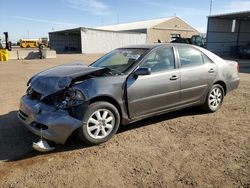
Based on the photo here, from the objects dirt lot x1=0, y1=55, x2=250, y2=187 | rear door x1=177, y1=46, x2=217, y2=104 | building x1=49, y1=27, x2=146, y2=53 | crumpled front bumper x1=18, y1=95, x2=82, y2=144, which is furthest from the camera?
building x1=49, y1=27, x2=146, y2=53

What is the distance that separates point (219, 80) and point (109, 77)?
108 inches

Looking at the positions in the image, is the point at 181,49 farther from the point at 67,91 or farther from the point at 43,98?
the point at 43,98

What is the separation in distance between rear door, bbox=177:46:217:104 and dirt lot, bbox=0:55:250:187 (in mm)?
537

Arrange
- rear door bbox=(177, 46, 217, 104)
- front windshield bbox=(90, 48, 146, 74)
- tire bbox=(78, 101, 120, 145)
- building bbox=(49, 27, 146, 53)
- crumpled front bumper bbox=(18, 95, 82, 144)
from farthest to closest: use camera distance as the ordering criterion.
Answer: building bbox=(49, 27, 146, 53) < rear door bbox=(177, 46, 217, 104) < front windshield bbox=(90, 48, 146, 74) < tire bbox=(78, 101, 120, 145) < crumpled front bumper bbox=(18, 95, 82, 144)

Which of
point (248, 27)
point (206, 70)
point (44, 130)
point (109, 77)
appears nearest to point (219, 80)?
point (206, 70)

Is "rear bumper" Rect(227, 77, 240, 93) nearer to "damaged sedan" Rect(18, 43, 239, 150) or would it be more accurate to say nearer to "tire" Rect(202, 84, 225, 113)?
"tire" Rect(202, 84, 225, 113)

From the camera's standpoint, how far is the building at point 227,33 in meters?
27.2

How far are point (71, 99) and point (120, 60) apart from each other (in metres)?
1.65

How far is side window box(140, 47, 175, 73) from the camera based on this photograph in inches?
179

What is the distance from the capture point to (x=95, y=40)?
37250 mm

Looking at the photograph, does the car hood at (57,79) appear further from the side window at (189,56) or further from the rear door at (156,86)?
the side window at (189,56)

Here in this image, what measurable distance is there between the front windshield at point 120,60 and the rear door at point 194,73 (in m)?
0.93

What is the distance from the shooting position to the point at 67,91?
12.4 feet

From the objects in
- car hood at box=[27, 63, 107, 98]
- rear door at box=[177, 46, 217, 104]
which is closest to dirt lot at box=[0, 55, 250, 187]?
rear door at box=[177, 46, 217, 104]
